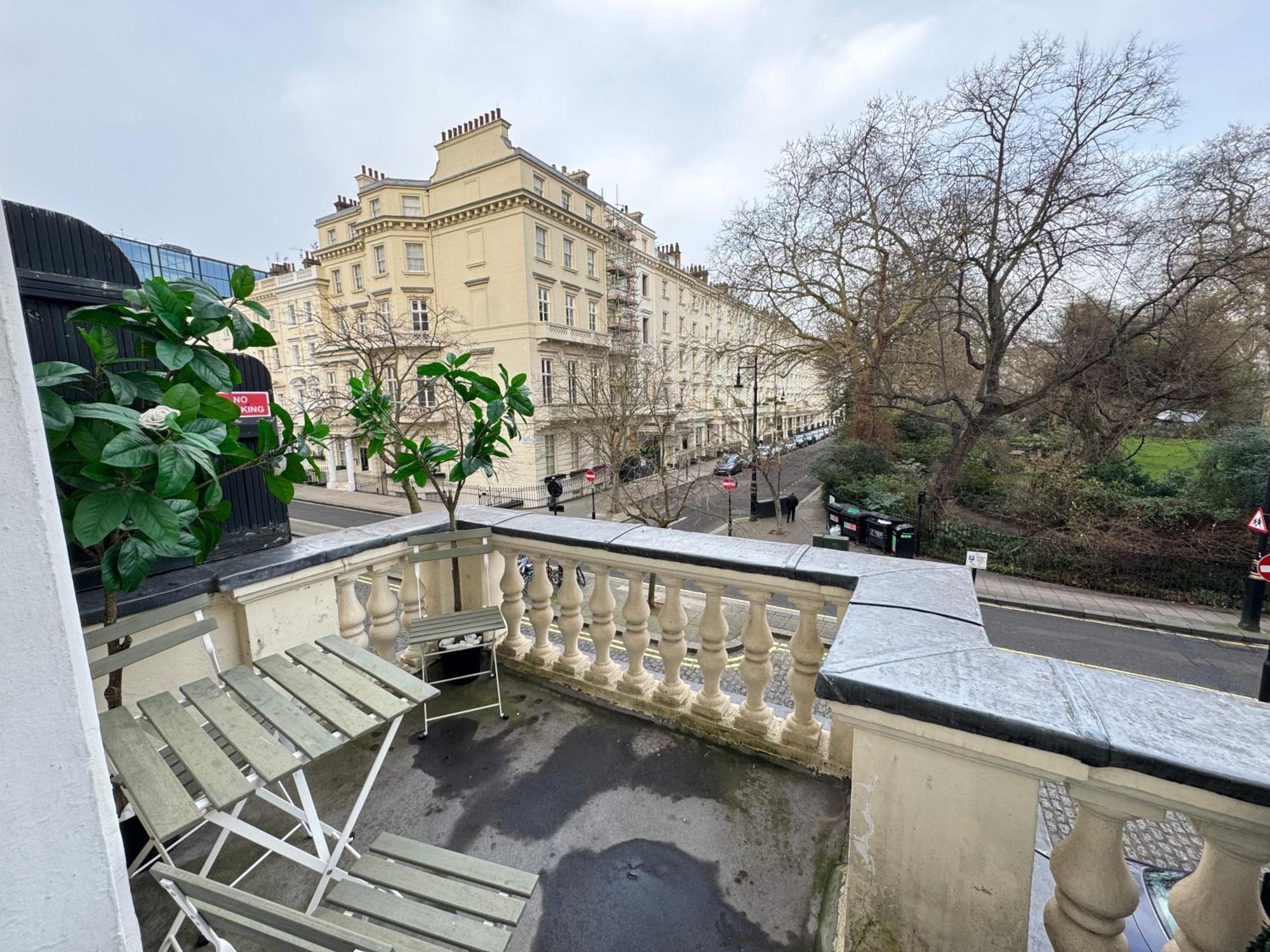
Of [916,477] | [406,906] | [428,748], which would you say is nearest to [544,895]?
[406,906]

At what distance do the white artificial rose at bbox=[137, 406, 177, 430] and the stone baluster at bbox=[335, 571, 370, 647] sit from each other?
171 cm

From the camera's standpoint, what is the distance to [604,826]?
7.07ft

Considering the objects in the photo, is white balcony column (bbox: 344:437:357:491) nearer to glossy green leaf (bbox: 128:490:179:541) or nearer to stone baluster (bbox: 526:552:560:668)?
stone baluster (bbox: 526:552:560:668)

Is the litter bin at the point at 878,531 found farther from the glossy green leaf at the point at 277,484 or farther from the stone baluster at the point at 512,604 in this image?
the glossy green leaf at the point at 277,484

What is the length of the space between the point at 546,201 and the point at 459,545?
23.3m

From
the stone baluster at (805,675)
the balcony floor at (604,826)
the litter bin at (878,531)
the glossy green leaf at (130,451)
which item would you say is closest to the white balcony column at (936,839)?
the balcony floor at (604,826)

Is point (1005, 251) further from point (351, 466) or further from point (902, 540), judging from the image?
point (351, 466)

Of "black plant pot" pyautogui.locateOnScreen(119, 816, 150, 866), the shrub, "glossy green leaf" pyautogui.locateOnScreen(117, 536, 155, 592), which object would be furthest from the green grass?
"black plant pot" pyautogui.locateOnScreen(119, 816, 150, 866)

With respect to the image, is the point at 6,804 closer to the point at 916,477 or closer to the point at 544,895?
the point at 544,895

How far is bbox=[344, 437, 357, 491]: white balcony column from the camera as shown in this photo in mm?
26969

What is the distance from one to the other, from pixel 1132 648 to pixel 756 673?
11947 mm

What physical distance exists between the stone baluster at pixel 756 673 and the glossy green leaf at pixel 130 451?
2381 mm

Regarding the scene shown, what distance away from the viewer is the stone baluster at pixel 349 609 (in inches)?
117

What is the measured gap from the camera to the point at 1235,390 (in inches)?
517
